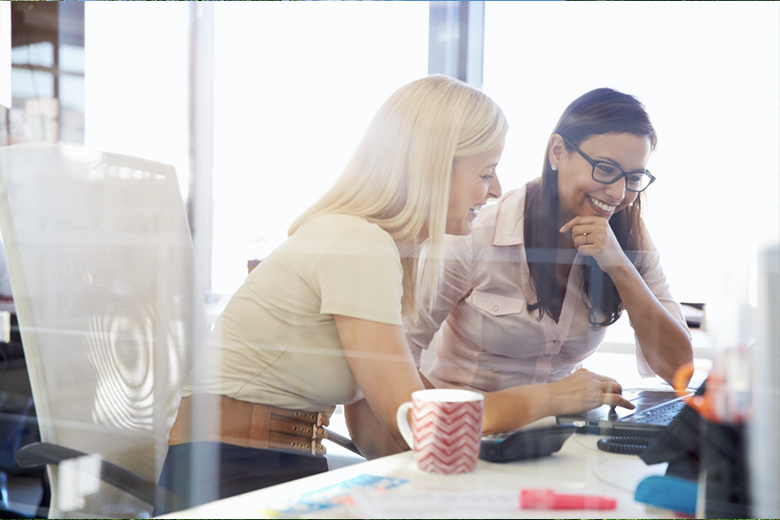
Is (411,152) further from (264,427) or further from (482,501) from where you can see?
(482,501)

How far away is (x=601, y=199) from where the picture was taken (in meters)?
1.15

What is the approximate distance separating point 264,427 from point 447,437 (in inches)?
17.1

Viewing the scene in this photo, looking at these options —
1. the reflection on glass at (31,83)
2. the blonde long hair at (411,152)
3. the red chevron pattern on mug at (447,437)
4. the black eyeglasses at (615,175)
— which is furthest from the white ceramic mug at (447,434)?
the reflection on glass at (31,83)

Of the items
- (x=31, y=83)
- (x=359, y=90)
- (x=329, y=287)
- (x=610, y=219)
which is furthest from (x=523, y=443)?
(x=31, y=83)

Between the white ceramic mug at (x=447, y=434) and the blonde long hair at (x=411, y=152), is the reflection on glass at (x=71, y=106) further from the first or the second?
the white ceramic mug at (x=447, y=434)

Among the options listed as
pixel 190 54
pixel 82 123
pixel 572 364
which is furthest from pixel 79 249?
pixel 572 364

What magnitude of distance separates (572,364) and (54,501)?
2.84 ft

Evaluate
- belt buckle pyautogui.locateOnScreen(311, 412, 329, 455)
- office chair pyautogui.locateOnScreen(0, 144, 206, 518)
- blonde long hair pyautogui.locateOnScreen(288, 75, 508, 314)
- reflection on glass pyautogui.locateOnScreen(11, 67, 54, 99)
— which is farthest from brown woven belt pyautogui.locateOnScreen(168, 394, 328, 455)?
reflection on glass pyautogui.locateOnScreen(11, 67, 54, 99)

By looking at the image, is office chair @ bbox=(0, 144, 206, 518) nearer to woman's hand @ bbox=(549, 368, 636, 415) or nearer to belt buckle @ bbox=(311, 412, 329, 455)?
belt buckle @ bbox=(311, 412, 329, 455)

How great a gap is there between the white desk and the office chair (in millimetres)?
475

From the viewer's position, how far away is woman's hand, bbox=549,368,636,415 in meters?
0.95

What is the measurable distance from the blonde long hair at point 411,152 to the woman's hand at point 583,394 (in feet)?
0.88

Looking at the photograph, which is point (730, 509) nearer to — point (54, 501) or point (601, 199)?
point (601, 199)

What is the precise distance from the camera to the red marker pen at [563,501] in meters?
0.61
